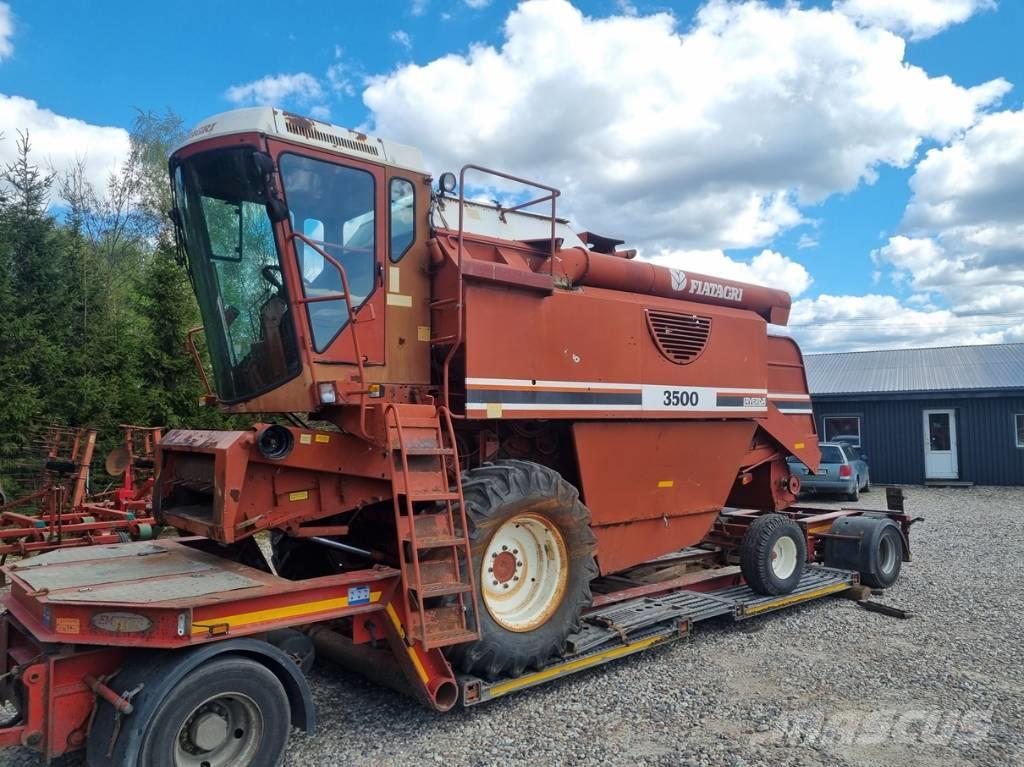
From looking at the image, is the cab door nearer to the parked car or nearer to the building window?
the parked car

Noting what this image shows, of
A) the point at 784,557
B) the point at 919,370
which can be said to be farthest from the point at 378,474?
the point at 919,370

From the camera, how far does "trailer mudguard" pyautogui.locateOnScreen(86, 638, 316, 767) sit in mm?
3461

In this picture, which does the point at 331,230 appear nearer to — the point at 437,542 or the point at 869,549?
the point at 437,542

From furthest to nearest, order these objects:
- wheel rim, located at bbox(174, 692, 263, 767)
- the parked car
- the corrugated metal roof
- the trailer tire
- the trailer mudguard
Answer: the corrugated metal roof, the parked car, the trailer tire, wheel rim, located at bbox(174, 692, 263, 767), the trailer mudguard

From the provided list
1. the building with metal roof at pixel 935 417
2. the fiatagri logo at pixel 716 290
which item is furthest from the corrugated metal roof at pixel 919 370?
the fiatagri logo at pixel 716 290

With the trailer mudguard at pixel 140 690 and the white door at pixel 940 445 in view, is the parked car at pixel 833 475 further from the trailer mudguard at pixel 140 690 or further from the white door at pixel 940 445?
the trailer mudguard at pixel 140 690

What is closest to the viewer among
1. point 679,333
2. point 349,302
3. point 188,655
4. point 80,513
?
point 188,655

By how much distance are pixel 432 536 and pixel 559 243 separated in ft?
9.38

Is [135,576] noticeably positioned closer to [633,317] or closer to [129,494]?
[633,317]

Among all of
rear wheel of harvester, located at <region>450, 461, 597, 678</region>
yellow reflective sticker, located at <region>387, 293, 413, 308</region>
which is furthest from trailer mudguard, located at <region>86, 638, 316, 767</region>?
yellow reflective sticker, located at <region>387, 293, 413, 308</region>

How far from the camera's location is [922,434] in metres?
21.8

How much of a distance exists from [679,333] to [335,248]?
11.1 ft

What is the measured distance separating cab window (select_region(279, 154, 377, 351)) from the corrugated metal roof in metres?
18.5

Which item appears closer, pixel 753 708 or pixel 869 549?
pixel 753 708
